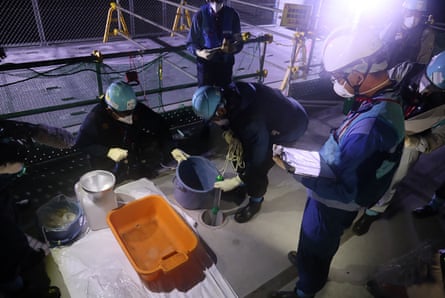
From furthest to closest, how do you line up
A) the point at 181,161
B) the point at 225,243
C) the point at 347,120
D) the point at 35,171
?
the point at 35,171 < the point at 181,161 < the point at 225,243 < the point at 347,120

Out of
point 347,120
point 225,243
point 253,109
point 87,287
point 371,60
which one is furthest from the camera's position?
point 225,243

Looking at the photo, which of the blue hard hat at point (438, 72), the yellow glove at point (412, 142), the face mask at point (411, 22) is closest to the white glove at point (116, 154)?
the yellow glove at point (412, 142)

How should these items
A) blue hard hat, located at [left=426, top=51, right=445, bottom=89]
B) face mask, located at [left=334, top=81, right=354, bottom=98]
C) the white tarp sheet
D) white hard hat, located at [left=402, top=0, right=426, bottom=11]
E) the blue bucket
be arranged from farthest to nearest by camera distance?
white hard hat, located at [left=402, top=0, right=426, bottom=11] < the blue bucket < blue hard hat, located at [left=426, top=51, right=445, bottom=89] < the white tarp sheet < face mask, located at [left=334, top=81, right=354, bottom=98]

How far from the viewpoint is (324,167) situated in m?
1.75

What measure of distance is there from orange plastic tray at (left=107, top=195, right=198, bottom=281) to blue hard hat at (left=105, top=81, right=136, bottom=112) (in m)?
0.90

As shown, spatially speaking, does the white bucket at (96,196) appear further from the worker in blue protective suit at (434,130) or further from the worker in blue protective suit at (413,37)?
the worker in blue protective suit at (413,37)

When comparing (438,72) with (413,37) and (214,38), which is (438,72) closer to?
(413,37)

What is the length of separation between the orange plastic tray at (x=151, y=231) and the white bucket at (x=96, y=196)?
0.52 feet

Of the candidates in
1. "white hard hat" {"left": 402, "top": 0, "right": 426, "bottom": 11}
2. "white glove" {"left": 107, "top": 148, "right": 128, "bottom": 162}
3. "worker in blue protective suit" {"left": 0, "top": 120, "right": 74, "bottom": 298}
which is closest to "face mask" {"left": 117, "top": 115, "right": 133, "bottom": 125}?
"white glove" {"left": 107, "top": 148, "right": 128, "bottom": 162}

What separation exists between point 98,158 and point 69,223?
0.84 meters

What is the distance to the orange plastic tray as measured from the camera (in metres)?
2.59

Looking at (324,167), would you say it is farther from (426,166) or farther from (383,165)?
(426,166)

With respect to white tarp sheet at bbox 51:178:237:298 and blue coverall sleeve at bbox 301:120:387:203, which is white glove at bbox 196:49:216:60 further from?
blue coverall sleeve at bbox 301:120:387:203

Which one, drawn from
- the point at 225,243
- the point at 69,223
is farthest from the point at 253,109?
the point at 69,223
